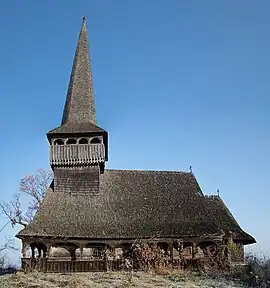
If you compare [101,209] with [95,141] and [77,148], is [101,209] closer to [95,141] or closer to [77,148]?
[77,148]

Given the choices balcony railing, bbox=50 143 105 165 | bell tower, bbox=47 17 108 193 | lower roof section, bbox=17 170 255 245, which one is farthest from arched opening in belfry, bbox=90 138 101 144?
lower roof section, bbox=17 170 255 245

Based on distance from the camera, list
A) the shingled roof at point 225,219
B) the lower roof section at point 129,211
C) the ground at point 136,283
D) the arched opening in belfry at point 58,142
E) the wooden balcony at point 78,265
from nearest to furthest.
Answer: the ground at point 136,283
the wooden balcony at point 78,265
the lower roof section at point 129,211
the shingled roof at point 225,219
the arched opening in belfry at point 58,142

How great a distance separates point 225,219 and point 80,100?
13691 millimetres

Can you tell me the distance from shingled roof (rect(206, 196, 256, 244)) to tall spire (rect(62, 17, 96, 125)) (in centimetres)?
1057

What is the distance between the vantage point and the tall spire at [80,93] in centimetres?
3378

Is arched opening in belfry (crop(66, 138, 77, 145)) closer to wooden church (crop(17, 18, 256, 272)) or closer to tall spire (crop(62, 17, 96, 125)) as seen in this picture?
wooden church (crop(17, 18, 256, 272))

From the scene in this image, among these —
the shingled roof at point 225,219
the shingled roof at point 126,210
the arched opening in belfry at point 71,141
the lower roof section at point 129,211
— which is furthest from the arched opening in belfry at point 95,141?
the shingled roof at point 225,219

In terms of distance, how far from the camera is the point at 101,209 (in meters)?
30.2

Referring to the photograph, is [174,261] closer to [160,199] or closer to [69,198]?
[160,199]

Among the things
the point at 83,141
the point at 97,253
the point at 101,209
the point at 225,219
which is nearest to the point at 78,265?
the point at 97,253

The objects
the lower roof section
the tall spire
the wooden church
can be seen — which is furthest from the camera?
the tall spire

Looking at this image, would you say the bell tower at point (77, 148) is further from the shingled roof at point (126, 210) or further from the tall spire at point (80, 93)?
the shingled roof at point (126, 210)

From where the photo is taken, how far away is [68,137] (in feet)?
106

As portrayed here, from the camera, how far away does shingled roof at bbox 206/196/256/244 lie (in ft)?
96.1
